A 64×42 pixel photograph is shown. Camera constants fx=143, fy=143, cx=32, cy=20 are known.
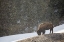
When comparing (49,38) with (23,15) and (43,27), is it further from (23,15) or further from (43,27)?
(23,15)

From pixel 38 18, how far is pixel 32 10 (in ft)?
0.35

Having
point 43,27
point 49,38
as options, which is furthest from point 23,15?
point 49,38

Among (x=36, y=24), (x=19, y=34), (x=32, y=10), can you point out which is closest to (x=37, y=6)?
(x=32, y=10)

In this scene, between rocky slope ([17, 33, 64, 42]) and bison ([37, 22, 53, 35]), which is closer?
rocky slope ([17, 33, 64, 42])

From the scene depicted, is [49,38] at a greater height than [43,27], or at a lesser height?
lesser

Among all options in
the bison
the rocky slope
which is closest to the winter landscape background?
the bison

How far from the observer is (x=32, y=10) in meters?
1.47

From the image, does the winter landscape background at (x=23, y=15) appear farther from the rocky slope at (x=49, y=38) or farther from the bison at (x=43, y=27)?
the rocky slope at (x=49, y=38)

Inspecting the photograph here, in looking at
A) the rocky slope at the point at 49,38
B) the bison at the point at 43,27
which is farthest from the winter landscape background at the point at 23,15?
the rocky slope at the point at 49,38

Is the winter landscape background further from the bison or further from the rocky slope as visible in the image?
the rocky slope

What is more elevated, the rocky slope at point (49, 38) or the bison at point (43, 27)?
the bison at point (43, 27)

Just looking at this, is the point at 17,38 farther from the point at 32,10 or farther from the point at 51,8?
the point at 51,8

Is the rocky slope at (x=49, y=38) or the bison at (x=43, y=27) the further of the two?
the bison at (x=43, y=27)

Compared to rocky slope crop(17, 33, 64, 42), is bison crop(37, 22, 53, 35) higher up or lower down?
higher up
